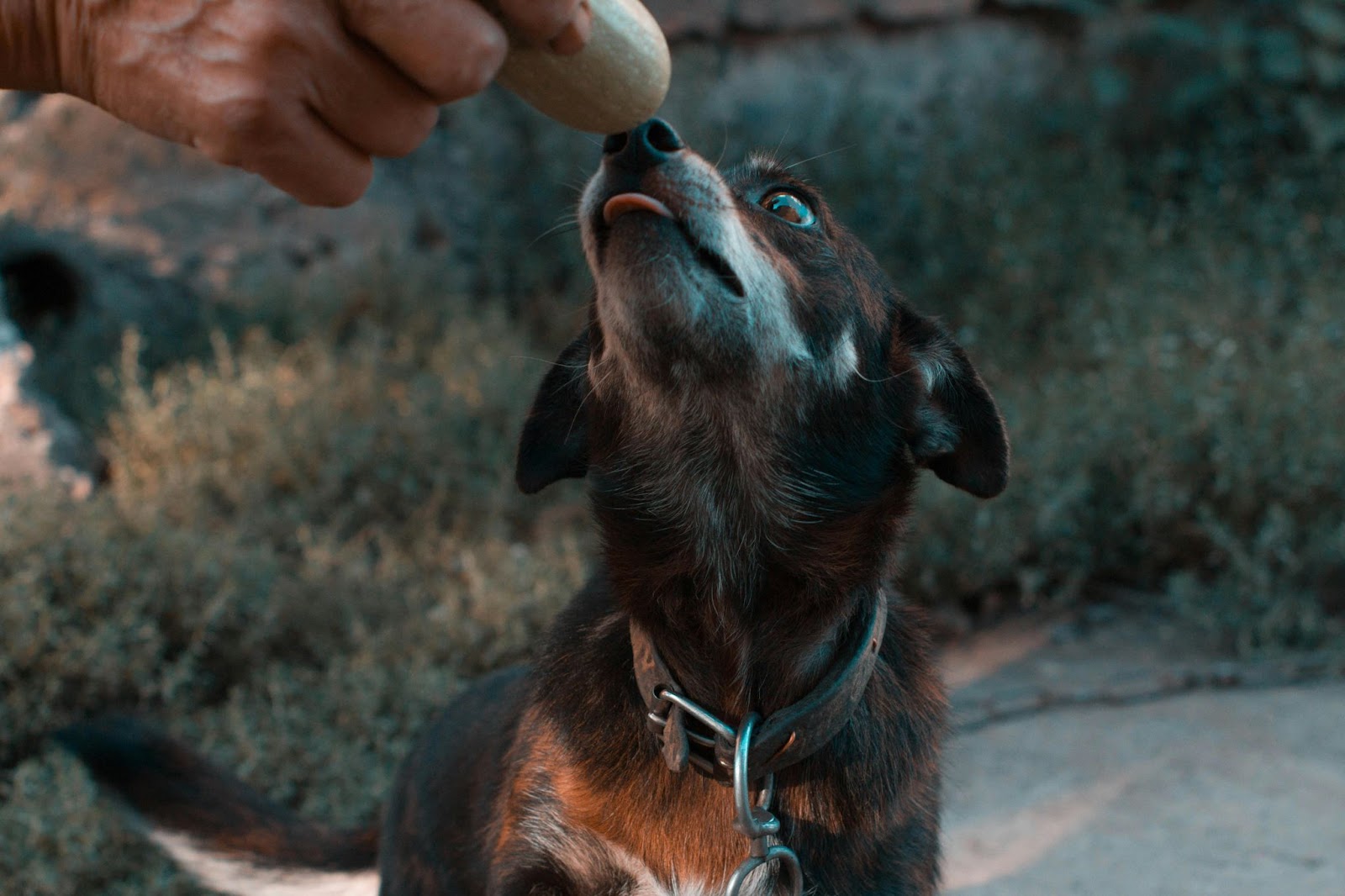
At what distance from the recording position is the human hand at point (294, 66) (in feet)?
4.79

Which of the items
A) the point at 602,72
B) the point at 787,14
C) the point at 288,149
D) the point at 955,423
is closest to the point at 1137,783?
the point at 955,423

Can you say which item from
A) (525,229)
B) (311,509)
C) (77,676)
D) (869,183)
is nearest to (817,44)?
(869,183)

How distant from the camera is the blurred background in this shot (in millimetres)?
3826

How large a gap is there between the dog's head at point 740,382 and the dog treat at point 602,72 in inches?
8.8

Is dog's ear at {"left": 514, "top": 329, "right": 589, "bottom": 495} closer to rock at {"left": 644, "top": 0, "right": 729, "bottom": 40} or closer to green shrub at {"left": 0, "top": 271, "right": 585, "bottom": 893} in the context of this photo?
green shrub at {"left": 0, "top": 271, "right": 585, "bottom": 893}

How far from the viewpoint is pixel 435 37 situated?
4.80ft

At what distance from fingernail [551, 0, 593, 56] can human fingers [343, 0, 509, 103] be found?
0.10 m

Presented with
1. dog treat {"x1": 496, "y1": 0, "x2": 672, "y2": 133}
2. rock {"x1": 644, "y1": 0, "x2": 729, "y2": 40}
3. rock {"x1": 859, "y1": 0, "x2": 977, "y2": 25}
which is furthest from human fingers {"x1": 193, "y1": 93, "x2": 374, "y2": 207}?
rock {"x1": 859, "y1": 0, "x2": 977, "y2": 25}

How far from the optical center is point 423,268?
649 centimetres

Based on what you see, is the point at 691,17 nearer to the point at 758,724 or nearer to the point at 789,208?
the point at 789,208

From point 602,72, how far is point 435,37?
284 millimetres

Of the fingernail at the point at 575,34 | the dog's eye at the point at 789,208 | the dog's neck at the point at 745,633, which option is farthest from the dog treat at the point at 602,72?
the dog's neck at the point at 745,633

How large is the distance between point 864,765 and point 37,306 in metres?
5.67

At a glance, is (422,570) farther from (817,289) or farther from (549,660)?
(817,289)
